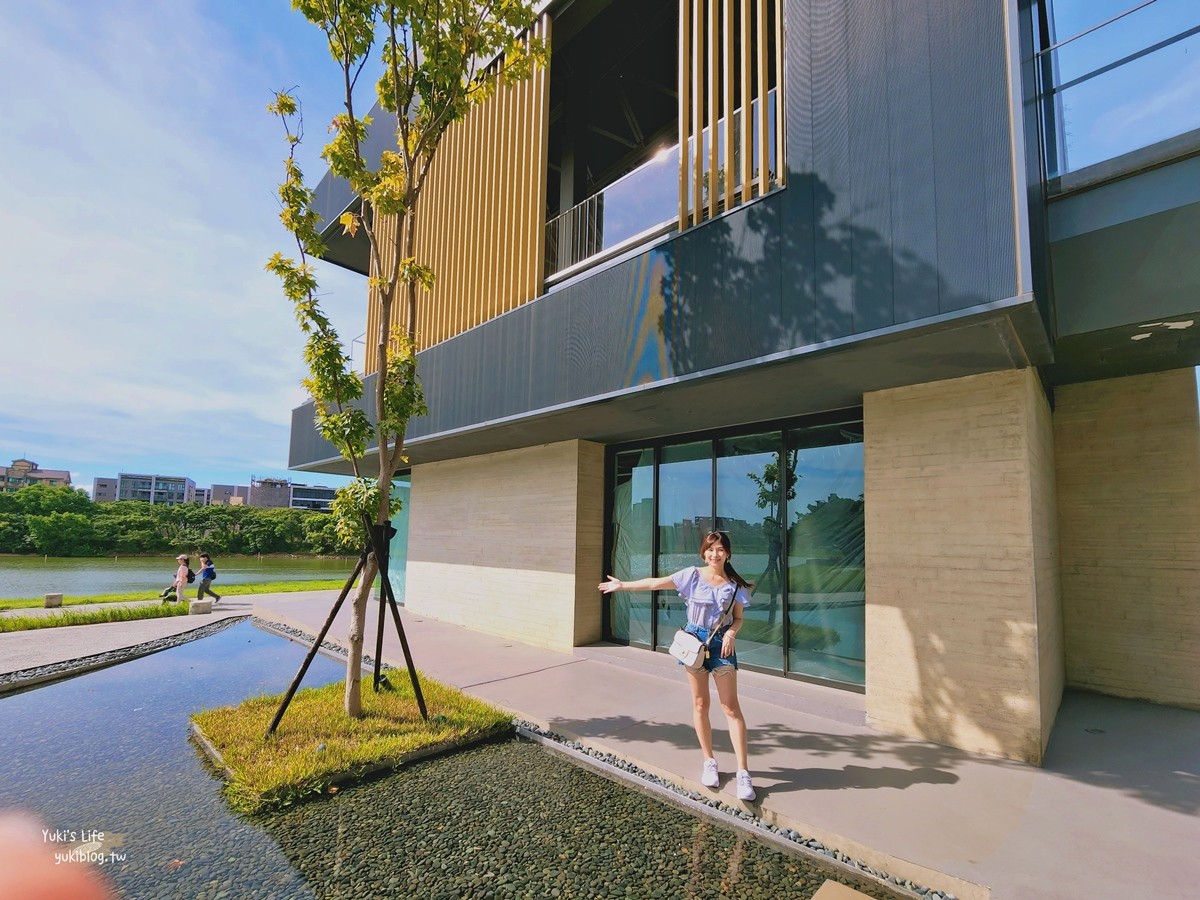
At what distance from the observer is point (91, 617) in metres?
10.4

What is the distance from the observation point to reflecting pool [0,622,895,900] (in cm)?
277

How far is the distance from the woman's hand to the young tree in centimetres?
315

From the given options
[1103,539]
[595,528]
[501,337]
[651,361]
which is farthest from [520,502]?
[1103,539]

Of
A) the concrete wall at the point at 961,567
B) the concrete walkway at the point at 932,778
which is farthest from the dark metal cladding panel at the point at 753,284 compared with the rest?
the concrete walkway at the point at 932,778

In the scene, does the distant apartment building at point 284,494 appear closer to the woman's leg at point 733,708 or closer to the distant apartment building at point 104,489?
the distant apartment building at point 104,489

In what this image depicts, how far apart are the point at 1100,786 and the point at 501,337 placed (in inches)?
282

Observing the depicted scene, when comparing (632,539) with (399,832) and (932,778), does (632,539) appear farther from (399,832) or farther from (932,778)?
(399,832)

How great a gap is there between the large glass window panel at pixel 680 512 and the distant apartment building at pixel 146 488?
140 metres

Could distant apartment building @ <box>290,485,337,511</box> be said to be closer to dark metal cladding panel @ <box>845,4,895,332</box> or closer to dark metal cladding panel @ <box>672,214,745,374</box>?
dark metal cladding panel @ <box>672,214,745,374</box>

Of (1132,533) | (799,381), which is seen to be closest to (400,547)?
(799,381)

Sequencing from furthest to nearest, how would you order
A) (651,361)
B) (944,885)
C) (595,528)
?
(595,528) → (651,361) → (944,885)

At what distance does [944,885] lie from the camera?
2.71 m

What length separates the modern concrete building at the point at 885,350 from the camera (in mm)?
3943

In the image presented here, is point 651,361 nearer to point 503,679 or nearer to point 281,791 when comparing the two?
point 503,679
